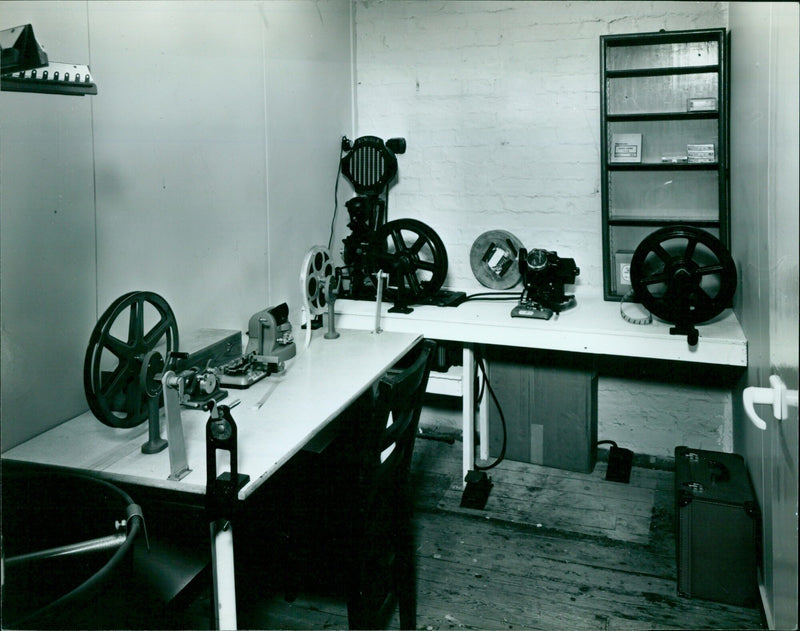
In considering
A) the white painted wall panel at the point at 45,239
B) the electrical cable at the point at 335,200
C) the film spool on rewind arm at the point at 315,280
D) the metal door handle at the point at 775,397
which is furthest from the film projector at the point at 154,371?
the electrical cable at the point at 335,200

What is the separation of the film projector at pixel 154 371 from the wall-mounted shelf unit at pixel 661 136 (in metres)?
1.79

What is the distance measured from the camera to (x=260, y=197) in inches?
117

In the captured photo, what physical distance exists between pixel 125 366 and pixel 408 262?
154 centimetres

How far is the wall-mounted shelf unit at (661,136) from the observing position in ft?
9.81

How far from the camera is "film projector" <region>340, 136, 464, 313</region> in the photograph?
3133 mm

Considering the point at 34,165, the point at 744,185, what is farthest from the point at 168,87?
the point at 744,185

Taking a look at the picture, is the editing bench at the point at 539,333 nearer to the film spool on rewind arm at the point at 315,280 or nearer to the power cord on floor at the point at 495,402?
the power cord on floor at the point at 495,402

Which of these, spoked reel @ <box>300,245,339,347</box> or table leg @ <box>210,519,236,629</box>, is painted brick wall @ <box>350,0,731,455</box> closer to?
spoked reel @ <box>300,245,339,347</box>

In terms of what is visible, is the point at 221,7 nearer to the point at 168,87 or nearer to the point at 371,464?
the point at 168,87

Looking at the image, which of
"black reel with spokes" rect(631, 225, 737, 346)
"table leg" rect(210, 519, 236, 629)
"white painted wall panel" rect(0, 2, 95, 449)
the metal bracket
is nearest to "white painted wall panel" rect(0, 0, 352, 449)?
"white painted wall panel" rect(0, 2, 95, 449)

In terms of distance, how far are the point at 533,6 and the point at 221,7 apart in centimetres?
149

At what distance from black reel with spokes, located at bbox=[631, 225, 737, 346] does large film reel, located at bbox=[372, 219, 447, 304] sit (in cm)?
84

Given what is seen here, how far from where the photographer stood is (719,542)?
2.32 metres

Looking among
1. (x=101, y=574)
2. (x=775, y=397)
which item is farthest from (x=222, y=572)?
(x=775, y=397)
